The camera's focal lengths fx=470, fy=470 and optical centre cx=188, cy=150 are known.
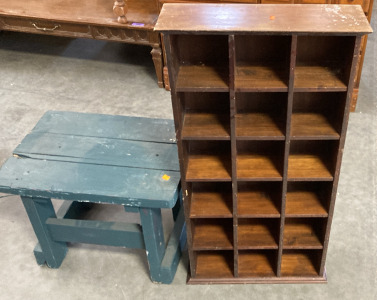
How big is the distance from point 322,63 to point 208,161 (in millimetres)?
776

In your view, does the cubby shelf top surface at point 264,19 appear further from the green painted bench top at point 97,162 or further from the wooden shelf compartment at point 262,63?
the green painted bench top at point 97,162

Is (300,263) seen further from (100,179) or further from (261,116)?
(100,179)

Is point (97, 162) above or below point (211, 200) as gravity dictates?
above

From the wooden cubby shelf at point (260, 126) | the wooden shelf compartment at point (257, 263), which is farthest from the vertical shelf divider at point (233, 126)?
the wooden shelf compartment at point (257, 263)

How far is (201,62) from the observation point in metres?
2.28

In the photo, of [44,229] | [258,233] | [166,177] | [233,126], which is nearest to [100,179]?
[166,177]

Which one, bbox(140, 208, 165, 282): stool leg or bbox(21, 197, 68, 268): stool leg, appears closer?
bbox(140, 208, 165, 282): stool leg

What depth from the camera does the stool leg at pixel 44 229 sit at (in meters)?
2.82

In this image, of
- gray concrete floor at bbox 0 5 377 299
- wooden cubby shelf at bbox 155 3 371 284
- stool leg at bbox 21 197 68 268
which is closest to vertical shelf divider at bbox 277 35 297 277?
wooden cubby shelf at bbox 155 3 371 284

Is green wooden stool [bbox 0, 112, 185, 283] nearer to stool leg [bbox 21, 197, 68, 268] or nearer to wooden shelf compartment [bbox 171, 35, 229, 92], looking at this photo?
stool leg [bbox 21, 197, 68, 268]

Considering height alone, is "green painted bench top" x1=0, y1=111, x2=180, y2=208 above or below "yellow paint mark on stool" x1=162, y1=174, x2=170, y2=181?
above

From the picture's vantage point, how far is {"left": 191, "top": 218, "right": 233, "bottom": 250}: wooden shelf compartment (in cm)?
279

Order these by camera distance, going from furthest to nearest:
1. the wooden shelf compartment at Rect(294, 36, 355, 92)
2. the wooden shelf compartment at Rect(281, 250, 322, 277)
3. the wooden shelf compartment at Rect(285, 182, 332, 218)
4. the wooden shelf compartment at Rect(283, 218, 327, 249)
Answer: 1. the wooden shelf compartment at Rect(281, 250, 322, 277)
2. the wooden shelf compartment at Rect(283, 218, 327, 249)
3. the wooden shelf compartment at Rect(285, 182, 332, 218)
4. the wooden shelf compartment at Rect(294, 36, 355, 92)

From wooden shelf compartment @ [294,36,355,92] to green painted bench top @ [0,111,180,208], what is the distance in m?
0.93
